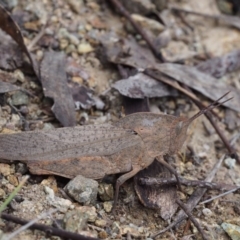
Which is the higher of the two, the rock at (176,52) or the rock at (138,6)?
the rock at (138,6)

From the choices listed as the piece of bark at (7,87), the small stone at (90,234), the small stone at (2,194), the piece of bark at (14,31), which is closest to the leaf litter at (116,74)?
the piece of bark at (14,31)

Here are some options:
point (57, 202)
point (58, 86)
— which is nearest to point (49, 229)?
point (57, 202)

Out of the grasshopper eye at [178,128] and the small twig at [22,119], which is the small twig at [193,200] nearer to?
the grasshopper eye at [178,128]

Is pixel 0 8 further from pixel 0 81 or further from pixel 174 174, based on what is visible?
pixel 174 174

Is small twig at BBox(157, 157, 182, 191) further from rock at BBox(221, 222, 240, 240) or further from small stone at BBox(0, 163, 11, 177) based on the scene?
small stone at BBox(0, 163, 11, 177)

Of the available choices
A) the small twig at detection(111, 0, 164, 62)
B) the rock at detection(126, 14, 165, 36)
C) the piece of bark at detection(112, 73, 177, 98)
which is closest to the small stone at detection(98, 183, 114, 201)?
the piece of bark at detection(112, 73, 177, 98)

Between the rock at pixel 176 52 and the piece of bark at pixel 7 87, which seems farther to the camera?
the rock at pixel 176 52

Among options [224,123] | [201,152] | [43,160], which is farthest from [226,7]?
A: [43,160]
